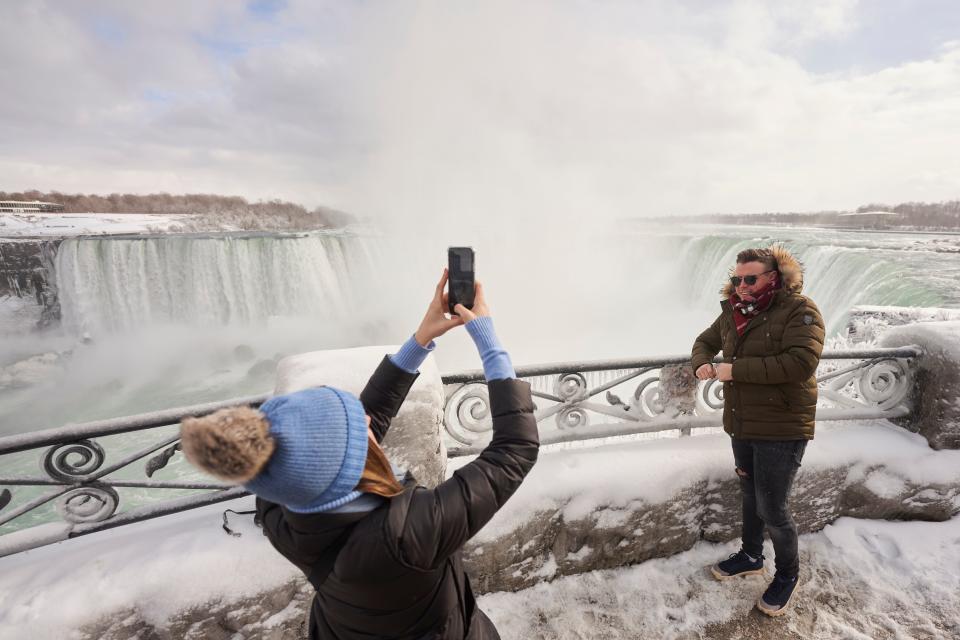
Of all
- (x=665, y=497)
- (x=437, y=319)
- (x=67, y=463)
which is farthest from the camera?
(x=665, y=497)

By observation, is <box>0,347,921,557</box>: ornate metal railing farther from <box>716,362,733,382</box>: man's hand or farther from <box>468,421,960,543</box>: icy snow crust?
<box>716,362,733,382</box>: man's hand

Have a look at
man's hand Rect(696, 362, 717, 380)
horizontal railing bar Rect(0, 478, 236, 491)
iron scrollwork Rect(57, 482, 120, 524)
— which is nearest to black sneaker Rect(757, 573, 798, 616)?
man's hand Rect(696, 362, 717, 380)

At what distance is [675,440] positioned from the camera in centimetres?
312

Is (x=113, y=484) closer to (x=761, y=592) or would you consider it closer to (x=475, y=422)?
(x=475, y=422)

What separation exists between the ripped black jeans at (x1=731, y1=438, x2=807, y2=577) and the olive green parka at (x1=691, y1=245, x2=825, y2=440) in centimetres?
10

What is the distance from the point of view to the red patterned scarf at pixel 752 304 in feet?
7.56

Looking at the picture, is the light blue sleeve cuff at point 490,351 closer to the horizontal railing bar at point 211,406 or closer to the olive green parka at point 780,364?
the horizontal railing bar at point 211,406

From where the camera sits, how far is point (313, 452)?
0.92m

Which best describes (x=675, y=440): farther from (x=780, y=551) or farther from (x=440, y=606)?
(x=440, y=606)

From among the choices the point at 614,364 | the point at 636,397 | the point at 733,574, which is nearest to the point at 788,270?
the point at 614,364

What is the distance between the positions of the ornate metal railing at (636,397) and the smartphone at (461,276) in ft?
4.30

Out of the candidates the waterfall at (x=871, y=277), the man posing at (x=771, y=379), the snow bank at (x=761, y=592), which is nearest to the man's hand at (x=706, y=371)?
the man posing at (x=771, y=379)

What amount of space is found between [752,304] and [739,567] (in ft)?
5.92

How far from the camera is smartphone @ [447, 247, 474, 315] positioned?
143cm
